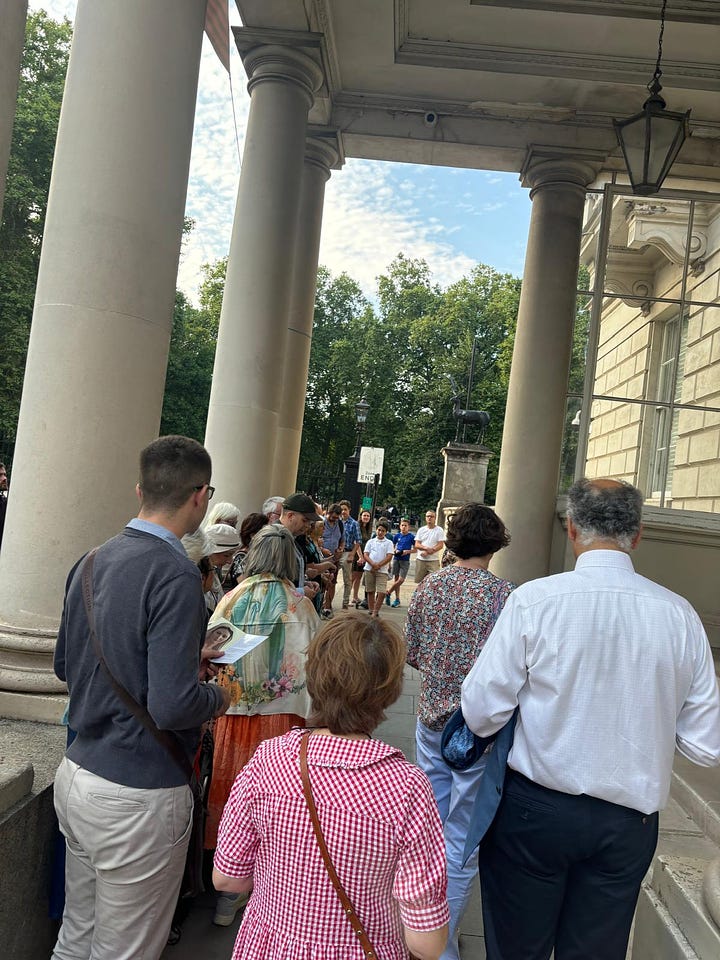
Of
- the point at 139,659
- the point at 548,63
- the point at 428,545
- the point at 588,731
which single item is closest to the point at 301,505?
the point at 139,659

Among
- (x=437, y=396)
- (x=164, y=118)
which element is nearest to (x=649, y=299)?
(x=164, y=118)

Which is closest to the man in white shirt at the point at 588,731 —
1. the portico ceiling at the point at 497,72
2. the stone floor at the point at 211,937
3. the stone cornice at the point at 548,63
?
the stone floor at the point at 211,937

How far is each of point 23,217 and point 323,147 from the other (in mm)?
16552

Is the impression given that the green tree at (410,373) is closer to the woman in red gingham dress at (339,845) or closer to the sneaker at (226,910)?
the sneaker at (226,910)

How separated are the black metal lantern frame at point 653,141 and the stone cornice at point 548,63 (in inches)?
111

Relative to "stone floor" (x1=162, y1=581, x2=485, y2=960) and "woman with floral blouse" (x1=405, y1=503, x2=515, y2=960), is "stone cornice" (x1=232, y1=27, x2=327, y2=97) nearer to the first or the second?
"woman with floral blouse" (x1=405, y1=503, x2=515, y2=960)

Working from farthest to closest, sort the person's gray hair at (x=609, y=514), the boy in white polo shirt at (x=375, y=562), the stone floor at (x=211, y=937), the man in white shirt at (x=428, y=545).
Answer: the man in white shirt at (x=428, y=545) → the boy in white polo shirt at (x=375, y=562) → the stone floor at (x=211, y=937) → the person's gray hair at (x=609, y=514)

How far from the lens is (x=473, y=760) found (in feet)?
8.77

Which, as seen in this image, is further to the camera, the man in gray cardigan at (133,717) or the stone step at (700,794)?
the stone step at (700,794)

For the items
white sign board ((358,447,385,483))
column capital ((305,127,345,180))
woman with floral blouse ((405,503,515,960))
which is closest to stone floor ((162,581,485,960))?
woman with floral blouse ((405,503,515,960))

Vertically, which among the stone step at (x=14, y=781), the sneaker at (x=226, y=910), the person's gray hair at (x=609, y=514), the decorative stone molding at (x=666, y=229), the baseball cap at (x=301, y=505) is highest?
the decorative stone molding at (x=666, y=229)

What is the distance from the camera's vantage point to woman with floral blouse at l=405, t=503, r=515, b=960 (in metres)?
3.57

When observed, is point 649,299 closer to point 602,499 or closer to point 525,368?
point 525,368

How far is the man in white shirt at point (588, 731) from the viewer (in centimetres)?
232
